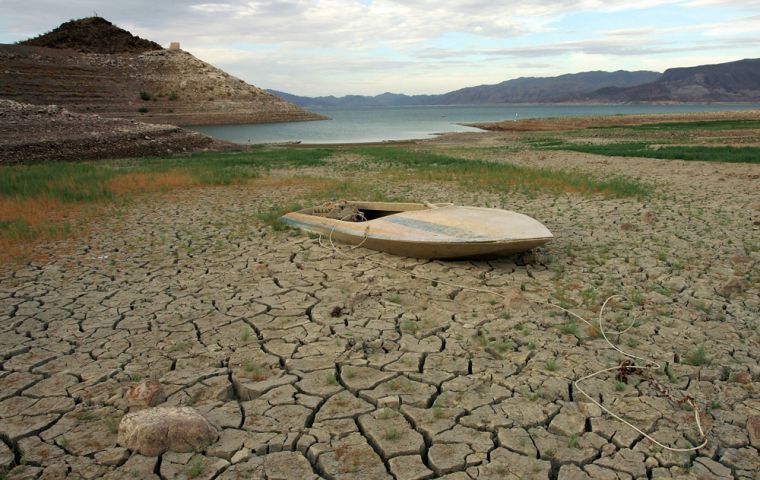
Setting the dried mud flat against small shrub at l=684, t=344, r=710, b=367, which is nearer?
the dried mud flat

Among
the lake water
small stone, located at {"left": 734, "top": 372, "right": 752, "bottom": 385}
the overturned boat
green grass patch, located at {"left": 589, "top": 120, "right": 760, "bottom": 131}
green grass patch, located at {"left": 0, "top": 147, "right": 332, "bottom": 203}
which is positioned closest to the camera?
small stone, located at {"left": 734, "top": 372, "right": 752, "bottom": 385}

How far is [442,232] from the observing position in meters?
6.14

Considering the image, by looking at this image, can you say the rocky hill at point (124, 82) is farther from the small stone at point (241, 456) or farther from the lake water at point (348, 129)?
the small stone at point (241, 456)

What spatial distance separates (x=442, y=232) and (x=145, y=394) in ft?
12.3

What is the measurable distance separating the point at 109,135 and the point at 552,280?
21.7 meters

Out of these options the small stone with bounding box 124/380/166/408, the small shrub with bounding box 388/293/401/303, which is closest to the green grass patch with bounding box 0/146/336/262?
the small stone with bounding box 124/380/166/408

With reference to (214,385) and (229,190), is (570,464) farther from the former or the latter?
(229,190)

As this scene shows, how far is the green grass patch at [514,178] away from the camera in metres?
11.2

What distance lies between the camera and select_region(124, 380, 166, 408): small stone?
11.5 feet

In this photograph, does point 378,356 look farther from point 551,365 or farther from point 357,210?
point 357,210

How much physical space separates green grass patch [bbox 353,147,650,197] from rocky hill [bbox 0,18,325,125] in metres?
37.9

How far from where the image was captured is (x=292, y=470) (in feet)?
9.48

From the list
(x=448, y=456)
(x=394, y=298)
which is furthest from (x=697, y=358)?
(x=394, y=298)

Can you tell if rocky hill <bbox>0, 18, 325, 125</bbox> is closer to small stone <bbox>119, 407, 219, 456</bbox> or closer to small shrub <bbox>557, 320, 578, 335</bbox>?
small stone <bbox>119, 407, 219, 456</bbox>
